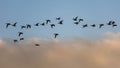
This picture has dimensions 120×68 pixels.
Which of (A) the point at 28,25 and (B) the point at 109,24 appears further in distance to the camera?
(A) the point at 28,25

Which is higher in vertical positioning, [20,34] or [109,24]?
[109,24]

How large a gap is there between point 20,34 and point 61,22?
1378cm

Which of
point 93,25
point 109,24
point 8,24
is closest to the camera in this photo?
point 109,24

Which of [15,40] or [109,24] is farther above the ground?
[109,24]

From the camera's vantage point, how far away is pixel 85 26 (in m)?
87.4

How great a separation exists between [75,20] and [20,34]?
682 inches

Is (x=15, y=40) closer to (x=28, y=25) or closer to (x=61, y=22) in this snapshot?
(x=28, y=25)

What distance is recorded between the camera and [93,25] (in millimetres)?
87062

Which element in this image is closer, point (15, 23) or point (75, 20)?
point (75, 20)

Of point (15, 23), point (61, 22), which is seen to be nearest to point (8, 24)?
point (15, 23)

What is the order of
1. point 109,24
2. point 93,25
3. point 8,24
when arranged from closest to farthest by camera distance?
1. point 109,24
2. point 93,25
3. point 8,24

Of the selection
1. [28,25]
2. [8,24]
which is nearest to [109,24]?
[28,25]

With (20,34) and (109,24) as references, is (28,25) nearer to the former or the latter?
(20,34)

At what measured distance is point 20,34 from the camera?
96.8 m
